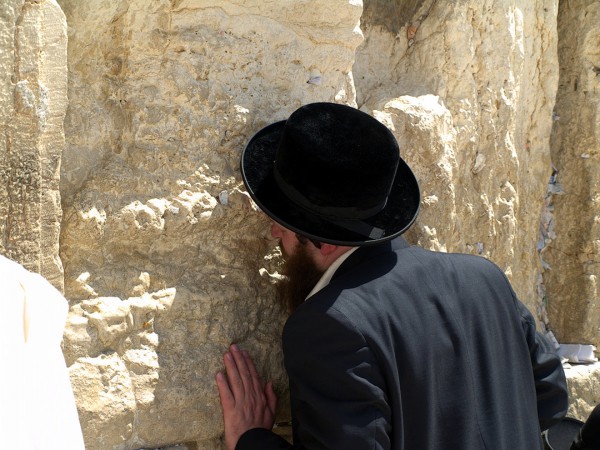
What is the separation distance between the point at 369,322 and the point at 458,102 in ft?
4.32

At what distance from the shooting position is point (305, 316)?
1.91 m

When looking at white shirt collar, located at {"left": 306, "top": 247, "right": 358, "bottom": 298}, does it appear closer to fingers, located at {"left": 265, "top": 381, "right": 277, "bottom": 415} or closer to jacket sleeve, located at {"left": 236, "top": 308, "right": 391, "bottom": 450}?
jacket sleeve, located at {"left": 236, "top": 308, "right": 391, "bottom": 450}

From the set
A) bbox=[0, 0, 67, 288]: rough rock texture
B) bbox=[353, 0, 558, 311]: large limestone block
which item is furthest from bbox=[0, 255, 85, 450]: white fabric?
bbox=[353, 0, 558, 311]: large limestone block

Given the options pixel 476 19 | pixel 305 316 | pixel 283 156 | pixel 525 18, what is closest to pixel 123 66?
pixel 283 156

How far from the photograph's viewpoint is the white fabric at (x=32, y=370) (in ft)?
4.35

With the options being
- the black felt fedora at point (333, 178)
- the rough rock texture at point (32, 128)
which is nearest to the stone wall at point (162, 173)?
the rough rock texture at point (32, 128)

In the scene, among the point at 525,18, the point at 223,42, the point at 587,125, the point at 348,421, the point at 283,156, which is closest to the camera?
the point at 348,421

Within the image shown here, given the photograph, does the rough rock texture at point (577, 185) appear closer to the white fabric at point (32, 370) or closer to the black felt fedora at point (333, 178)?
the black felt fedora at point (333, 178)

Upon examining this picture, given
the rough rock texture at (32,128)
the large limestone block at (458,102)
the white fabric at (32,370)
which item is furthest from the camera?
the large limestone block at (458,102)

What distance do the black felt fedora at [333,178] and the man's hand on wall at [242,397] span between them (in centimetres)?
46

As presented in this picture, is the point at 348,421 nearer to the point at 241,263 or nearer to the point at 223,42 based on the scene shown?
the point at 241,263

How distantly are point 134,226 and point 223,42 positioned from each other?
1.80 feet

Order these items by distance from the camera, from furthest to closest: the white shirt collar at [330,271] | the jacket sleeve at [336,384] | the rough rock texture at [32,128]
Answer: the white shirt collar at [330,271], the jacket sleeve at [336,384], the rough rock texture at [32,128]

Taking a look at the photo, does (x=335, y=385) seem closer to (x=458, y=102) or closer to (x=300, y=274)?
(x=300, y=274)
